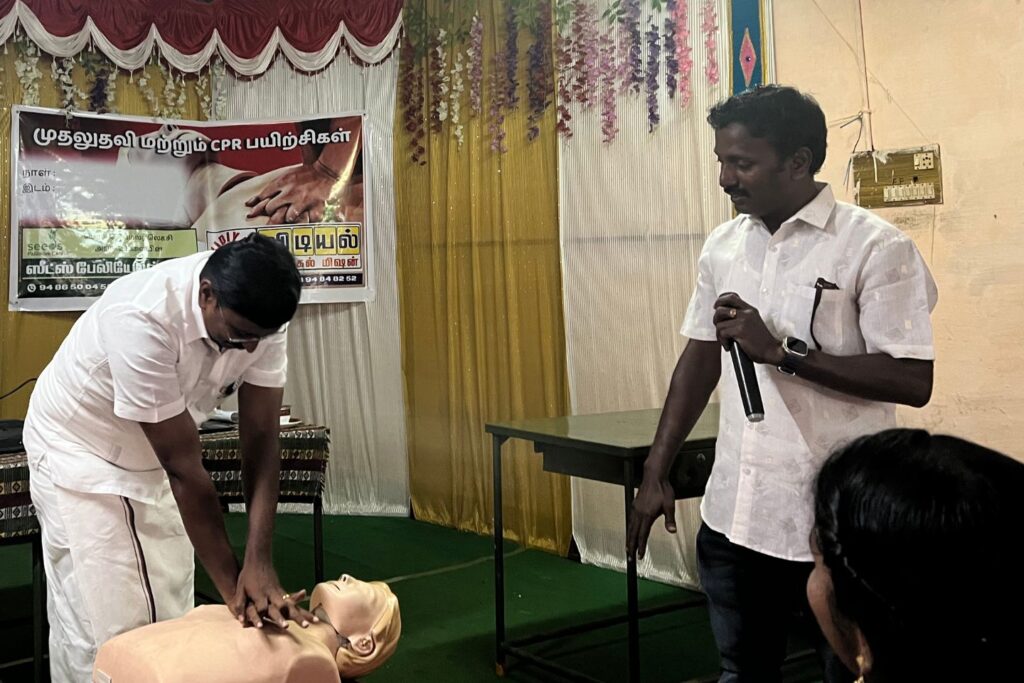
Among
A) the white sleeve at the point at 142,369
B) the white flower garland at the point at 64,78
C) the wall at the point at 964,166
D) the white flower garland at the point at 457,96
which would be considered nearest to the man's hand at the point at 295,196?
the white flower garland at the point at 457,96

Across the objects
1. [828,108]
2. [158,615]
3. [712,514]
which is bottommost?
[158,615]

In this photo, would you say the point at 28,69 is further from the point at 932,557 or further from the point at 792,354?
the point at 932,557

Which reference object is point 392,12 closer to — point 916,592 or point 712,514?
point 712,514

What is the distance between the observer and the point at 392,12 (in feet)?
17.8

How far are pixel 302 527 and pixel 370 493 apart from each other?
464 millimetres

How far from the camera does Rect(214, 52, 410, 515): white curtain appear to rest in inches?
219

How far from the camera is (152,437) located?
200 cm

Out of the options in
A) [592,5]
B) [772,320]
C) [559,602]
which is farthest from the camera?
[592,5]

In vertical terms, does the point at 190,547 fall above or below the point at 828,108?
below

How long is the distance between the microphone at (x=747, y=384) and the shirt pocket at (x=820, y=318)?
0.10m

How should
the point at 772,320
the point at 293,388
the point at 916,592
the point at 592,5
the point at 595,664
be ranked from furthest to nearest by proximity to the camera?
1. the point at 293,388
2. the point at 592,5
3. the point at 595,664
4. the point at 772,320
5. the point at 916,592

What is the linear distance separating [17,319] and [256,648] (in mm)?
4343

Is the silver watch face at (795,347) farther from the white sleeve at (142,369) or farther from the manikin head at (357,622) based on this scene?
the white sleeve at (142,369)

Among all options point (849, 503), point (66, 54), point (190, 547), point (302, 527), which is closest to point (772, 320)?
point (849, 503)
